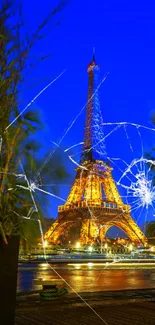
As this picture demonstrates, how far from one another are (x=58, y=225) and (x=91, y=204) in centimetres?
503

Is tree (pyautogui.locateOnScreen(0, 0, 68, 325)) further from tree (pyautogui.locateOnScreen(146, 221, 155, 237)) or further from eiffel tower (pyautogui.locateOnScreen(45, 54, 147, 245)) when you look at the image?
eiffel tower (pyautogui.locateOnScreen(45, 54, 147, 245))

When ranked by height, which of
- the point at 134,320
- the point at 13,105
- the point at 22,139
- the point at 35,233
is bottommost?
the point at 134,320

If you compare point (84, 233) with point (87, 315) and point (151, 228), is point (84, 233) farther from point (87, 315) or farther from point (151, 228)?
point (87, 315)

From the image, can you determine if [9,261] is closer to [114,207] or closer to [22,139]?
[22,139]

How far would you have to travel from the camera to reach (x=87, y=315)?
21.5 feet

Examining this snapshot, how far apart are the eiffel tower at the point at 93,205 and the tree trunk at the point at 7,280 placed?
1688 inches

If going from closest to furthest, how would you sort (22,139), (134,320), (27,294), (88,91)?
(22,139) → (134,320) → (27,294) → (88,91)

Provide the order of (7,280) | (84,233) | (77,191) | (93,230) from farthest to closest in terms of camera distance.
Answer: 1. (77,191)
2. (93,230)
3. (84,233)
4. (7,280)

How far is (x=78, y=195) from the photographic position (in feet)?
169

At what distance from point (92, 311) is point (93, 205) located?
142 ft

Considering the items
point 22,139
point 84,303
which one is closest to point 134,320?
point 84,303

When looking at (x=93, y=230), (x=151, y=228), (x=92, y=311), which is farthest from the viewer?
(x=93, y=230)

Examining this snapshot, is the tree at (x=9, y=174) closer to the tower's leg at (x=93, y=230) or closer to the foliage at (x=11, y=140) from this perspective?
the foliage at (x=11, y=140)

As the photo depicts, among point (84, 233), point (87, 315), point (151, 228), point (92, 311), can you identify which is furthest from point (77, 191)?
point (87, 315)
